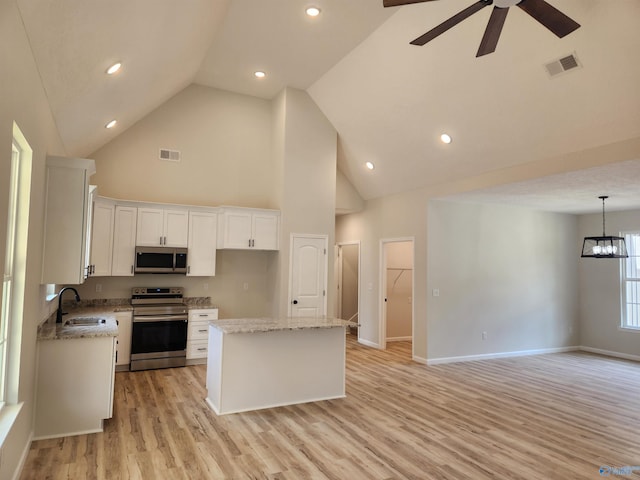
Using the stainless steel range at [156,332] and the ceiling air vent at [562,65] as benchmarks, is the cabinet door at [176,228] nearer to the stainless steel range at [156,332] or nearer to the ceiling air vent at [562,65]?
the stainless steel range at [156,332]

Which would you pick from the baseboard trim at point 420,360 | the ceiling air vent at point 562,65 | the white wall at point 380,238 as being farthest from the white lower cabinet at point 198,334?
the ceiling air vent at point 562,65

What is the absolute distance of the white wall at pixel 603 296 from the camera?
7.41 m

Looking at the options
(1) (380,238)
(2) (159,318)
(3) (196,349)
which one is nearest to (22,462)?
(2) (159,318)

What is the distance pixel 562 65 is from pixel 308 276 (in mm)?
4392

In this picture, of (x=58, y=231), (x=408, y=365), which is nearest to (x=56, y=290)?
(x=58, y=231)

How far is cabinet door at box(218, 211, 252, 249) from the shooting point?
256 inches

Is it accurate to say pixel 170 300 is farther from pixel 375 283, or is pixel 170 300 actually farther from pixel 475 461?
pixel 475 461

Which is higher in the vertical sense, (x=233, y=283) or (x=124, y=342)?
(x=233, y=283)

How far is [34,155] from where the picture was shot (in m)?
2.88

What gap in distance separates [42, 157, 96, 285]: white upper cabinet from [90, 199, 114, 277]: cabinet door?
2211 millimetres

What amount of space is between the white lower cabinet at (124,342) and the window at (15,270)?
3.05 metres

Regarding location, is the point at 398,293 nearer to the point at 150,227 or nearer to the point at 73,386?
the point at 150,227

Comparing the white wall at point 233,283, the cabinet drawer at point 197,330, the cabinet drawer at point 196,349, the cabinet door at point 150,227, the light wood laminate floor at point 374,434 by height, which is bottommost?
the light wood laminate floor at point 374,434

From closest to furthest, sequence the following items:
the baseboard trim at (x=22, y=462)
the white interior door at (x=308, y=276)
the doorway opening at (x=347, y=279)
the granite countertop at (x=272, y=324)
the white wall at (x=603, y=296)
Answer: the baseboard trim at (x=22, y=462)
the granite countertop at (x=272, y=324)
the white interior door at (x=308, y=276)
the white wall at (x=603, y=296)
the doorway opening at (x=347, y=279)
